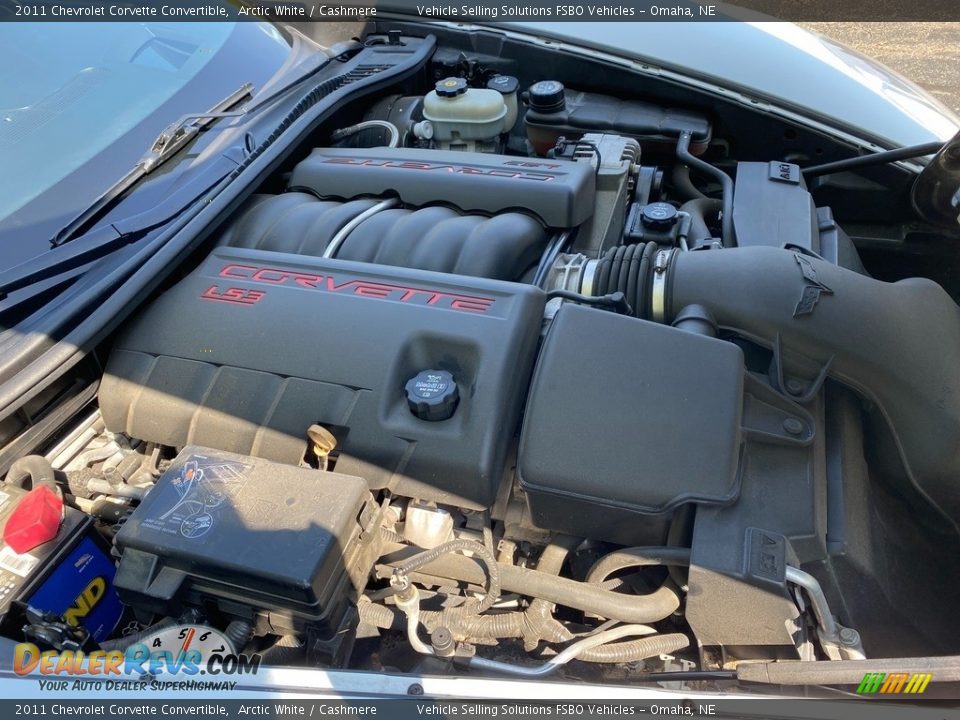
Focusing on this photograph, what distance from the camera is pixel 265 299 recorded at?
4.46 feet

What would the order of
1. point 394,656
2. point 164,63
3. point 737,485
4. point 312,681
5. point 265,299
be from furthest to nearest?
point 164,63
point 265,299
point 394,656
point 737,485
point 312,681

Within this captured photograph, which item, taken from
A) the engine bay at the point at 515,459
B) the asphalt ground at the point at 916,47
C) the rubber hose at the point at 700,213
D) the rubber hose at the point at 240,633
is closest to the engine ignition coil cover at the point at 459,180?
the engine bay at the point at 515,459

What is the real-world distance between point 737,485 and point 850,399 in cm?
41

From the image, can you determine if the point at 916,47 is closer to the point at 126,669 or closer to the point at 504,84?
the point at 504,84

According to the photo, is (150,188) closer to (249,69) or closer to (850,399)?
(249,69)

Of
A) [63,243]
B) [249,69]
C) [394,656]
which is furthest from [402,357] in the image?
[249,69]

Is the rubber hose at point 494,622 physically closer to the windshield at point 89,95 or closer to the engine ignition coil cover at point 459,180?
the engine ignition coil cover at point 459,180

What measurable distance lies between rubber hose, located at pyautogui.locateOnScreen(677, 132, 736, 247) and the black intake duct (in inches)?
14.6

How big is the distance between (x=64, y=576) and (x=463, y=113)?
145 cm

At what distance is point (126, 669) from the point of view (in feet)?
3.13

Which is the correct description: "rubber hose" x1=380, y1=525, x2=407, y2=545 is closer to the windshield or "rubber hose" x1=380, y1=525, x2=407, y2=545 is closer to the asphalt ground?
the windshield

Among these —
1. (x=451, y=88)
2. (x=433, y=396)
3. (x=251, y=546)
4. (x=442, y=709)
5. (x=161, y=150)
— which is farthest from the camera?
(x=451, y=88)

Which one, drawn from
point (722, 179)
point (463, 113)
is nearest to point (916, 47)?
point (722, 179)

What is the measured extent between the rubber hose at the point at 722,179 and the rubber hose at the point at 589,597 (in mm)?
896
